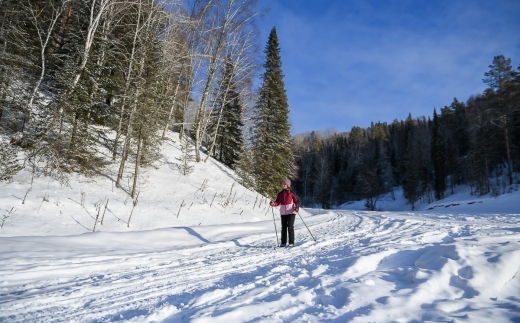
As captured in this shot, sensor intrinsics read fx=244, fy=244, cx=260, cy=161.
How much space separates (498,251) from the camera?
3707mm

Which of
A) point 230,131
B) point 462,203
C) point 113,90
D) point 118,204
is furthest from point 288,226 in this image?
point 462,203

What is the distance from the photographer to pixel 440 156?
42.0 m

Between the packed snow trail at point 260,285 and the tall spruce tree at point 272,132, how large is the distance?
13.8 metres

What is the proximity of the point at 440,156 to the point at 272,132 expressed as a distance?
3724 centimetres

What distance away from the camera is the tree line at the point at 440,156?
2962 centimetres

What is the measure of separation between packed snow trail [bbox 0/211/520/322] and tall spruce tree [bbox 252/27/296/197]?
1383 cm

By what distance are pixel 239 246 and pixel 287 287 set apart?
135 inches

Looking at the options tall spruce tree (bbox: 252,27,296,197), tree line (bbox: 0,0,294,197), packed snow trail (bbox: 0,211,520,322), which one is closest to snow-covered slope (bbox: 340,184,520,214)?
tall spruce tree (bbox: 252,27,296,197)

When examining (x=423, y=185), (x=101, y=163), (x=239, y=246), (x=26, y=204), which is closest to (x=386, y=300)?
(x=239, y=246)

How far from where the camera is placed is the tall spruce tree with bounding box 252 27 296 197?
63.5 ft

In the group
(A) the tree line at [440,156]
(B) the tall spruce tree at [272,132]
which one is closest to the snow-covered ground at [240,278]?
(B) the tall spruce tree at [272,132]

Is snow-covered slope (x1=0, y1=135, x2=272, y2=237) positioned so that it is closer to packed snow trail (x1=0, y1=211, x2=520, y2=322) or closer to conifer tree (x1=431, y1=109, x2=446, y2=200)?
packed snow trail (x1=0, y1=211, x2=520, y2=322)

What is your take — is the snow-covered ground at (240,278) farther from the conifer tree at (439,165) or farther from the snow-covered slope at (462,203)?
the conifer tree at (439,165)

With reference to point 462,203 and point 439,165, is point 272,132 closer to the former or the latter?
point 462,203
